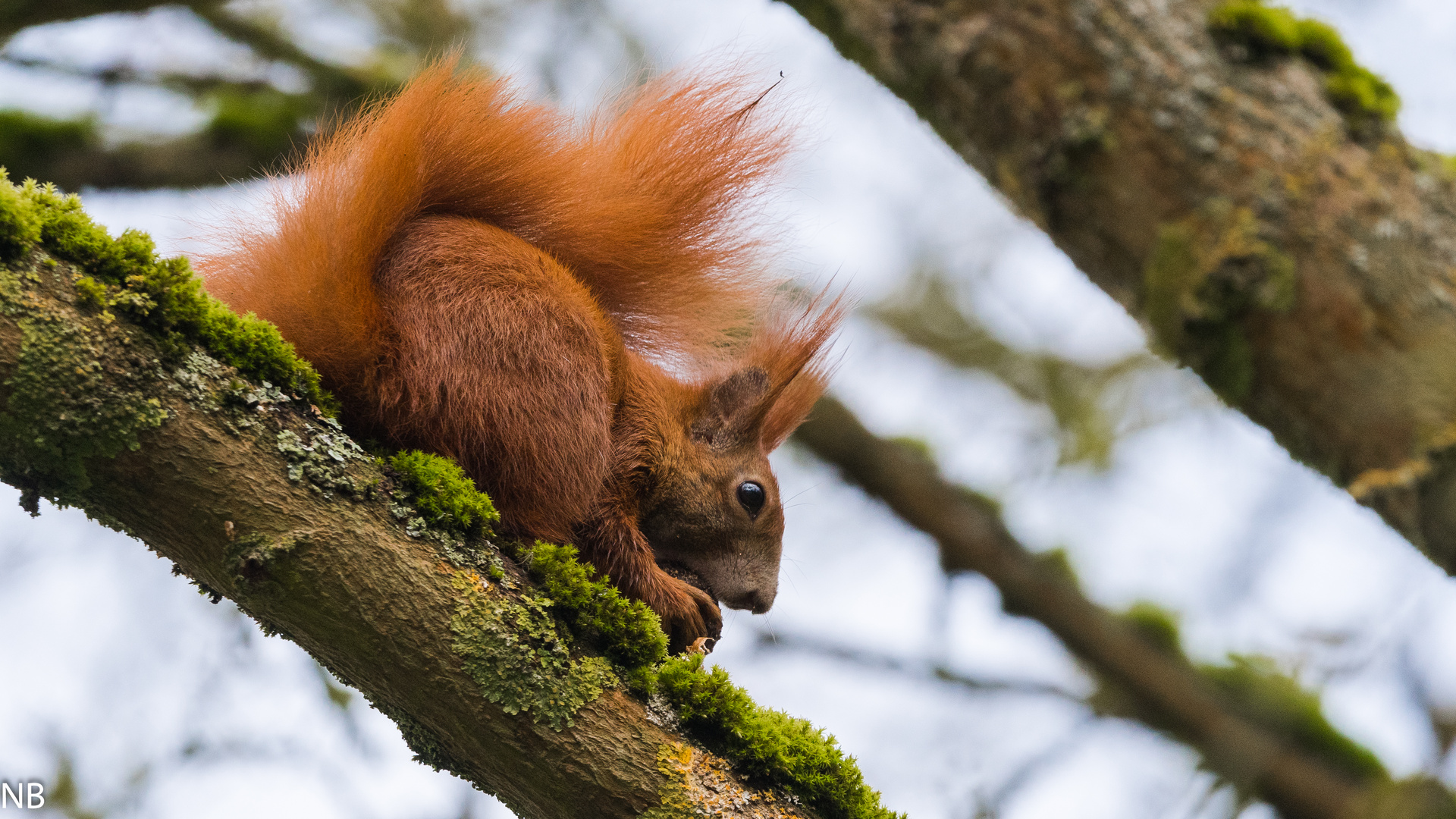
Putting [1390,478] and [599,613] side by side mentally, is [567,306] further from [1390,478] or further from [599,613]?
[1390,478]

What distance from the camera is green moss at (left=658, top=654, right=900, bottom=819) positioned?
8.89ft

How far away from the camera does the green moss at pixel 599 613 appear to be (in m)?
2.67

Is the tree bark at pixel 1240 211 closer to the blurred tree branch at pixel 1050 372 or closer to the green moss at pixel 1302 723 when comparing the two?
the green moss at pixel 1302 723

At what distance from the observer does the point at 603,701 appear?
256 cm

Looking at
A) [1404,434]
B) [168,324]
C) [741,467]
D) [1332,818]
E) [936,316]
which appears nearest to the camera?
[1404,434]

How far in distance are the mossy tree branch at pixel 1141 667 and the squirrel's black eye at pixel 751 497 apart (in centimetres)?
224

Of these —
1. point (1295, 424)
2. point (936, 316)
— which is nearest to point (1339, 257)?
point (1295, 424)

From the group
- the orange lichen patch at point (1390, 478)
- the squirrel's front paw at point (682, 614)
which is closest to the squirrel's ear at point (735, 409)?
the squirrel's front paw at point (682, 614)

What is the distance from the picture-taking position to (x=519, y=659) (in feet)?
8.11

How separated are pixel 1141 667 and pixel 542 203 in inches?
164

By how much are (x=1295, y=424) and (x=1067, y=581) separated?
4503 millimetres

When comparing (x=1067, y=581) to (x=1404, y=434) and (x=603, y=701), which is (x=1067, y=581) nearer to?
(x=603, y=701)

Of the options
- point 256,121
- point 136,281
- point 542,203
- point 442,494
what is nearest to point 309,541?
point 442,494

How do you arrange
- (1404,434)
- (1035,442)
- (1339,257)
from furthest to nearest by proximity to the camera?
(1035,442), (1339,257), (1404,434)
